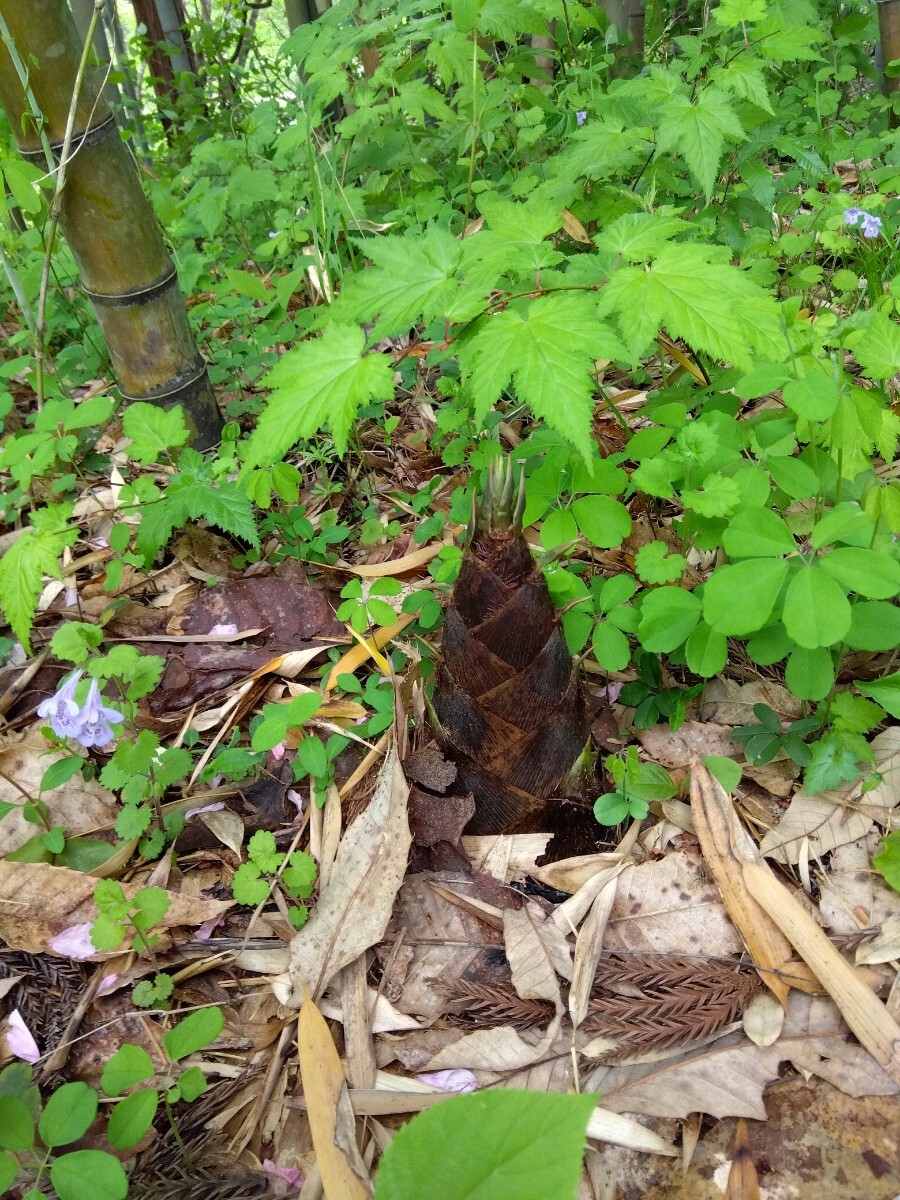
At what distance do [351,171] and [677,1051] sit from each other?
3.77 meters

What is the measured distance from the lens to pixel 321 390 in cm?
140

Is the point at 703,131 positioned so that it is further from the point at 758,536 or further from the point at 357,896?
the point at 357,896

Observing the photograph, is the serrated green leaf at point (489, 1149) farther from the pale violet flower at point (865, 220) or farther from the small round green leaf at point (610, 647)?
the pale violet flower at point (865, 220)

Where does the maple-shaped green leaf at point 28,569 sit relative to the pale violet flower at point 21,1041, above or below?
above

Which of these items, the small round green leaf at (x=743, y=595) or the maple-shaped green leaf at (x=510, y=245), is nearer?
the small round green leaf at (x=743, y=595)

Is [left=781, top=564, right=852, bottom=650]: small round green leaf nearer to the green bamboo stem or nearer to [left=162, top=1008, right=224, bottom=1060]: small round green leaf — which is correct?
[left=162, top=1008, right=224, bottom=1060]: small round green leaf

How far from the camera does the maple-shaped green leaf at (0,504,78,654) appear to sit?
1.75 metres

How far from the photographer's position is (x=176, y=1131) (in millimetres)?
1172

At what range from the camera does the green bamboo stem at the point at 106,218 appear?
185 centimetres

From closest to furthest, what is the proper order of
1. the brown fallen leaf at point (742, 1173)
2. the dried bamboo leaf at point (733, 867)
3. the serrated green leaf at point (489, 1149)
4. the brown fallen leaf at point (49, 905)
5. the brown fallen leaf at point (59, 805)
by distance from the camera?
the serrated green leaf at point (489, 1149)
the brown fallen leaf at point (742, 1173)
the dried bamboo leaf at point (733, 867)
the brown fallen leaf at point (49, 905)
the brown fallen leaf at point (59, 805)

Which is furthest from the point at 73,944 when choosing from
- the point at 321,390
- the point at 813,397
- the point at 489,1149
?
the point at 813,397

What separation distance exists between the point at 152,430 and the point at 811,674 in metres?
1.69

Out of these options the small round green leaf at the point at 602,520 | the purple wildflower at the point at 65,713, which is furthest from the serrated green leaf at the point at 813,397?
the purple wildflower at the point at 65,713

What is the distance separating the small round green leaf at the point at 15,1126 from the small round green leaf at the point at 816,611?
4.48 feet
